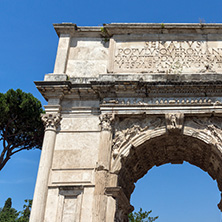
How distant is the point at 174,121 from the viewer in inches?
443

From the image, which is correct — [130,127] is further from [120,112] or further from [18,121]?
[18,121]

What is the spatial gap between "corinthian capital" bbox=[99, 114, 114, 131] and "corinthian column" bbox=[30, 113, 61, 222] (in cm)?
151

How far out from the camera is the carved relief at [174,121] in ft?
36.9

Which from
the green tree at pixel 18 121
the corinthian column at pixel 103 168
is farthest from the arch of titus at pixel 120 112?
the green tree at pixel 18 121

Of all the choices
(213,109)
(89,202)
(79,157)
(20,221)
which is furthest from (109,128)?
(20,221)

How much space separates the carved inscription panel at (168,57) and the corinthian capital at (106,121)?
202cm

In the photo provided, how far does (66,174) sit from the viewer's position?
10.9 meters

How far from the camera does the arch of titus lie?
1059cm

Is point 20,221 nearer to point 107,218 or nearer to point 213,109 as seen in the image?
point 107,218

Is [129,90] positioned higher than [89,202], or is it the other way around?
[129,90]

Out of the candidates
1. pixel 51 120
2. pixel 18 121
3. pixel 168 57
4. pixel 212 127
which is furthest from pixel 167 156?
pixel 18 121

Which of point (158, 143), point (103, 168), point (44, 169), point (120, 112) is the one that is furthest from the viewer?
point (158, 143)

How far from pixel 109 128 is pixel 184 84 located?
289 centimetres

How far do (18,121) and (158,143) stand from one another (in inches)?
358
